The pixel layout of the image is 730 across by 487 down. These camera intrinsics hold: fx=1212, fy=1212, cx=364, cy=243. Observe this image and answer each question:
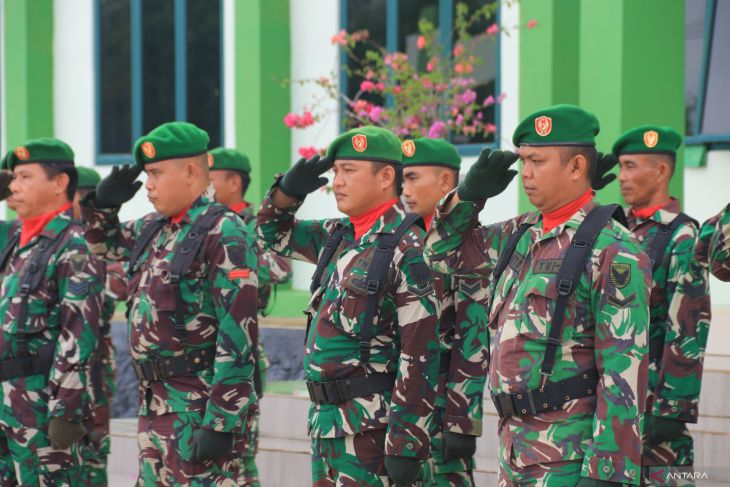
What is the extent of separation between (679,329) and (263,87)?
7312 millimetres

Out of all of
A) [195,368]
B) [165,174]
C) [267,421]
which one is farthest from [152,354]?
[267,421]

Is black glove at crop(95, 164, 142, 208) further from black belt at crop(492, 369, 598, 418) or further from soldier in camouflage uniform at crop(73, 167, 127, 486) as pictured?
black belt at crop(492, 369, 598, 418)

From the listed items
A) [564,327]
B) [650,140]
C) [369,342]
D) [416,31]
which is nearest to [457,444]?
[369,342]

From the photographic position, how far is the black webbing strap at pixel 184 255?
572 centimetres

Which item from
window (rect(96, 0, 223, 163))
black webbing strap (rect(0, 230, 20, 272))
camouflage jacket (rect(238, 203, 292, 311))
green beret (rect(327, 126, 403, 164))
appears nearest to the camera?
green beret (rect(327, 126, 403, 164))

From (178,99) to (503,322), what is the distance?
1000 centimetres

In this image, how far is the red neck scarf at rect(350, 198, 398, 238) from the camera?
5340 mm

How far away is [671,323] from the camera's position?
5.95 metres

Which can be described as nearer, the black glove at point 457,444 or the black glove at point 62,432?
the black glove at point 457,444

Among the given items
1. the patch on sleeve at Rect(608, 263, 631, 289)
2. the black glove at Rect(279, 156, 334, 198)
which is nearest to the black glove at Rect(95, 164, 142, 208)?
the black glove at Rect(279, 156, 334, 198)

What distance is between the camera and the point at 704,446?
7.19m

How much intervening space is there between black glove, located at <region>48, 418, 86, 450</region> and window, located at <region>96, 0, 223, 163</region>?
7.37 metres

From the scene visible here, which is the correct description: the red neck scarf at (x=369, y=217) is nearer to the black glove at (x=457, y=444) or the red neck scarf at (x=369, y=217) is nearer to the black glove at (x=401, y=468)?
the black glove at (x=401, y=468)

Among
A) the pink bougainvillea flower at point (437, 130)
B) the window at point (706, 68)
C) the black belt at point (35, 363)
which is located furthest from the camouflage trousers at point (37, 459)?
the window at point (706, 68)
